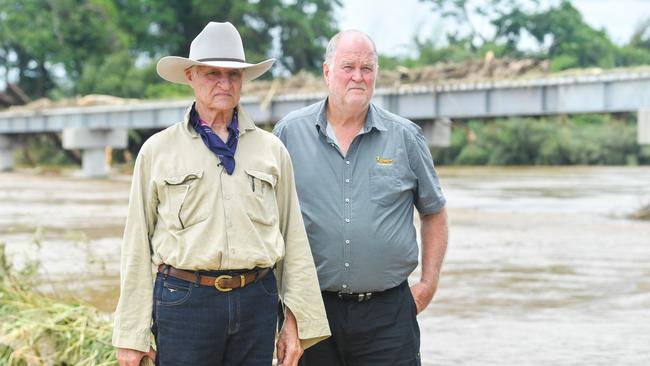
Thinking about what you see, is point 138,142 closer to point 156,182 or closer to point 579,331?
point 579,331

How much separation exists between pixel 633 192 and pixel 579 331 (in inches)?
941

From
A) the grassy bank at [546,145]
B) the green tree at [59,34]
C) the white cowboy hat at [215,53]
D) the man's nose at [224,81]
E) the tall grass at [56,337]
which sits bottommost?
the grassy bank at [546,145]

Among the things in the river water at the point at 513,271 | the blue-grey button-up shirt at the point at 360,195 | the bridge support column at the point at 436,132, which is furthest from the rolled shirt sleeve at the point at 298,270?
the bridge support column at the point at 436,132

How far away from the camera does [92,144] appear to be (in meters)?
43.6

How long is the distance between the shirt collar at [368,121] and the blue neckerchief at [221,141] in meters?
0.49

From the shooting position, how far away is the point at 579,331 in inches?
368

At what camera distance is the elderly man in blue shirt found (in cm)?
426

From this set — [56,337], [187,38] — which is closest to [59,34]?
[187,38]

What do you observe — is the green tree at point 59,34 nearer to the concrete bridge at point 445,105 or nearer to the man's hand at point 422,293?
the concrete bridge at point 445,105

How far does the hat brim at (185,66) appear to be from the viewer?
3.92m

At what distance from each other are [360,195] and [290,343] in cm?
67

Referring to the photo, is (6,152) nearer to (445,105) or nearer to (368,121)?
(445,105)

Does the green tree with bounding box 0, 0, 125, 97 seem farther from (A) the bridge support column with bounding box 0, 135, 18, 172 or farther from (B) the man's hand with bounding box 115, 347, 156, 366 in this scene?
(B) the man's hand with bounding box 115, 347, 156, 366

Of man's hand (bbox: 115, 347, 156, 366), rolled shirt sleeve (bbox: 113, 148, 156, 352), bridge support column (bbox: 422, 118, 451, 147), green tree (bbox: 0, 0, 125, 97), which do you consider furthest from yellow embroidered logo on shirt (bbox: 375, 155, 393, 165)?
green tree (bbox: 0, 0, 125, 97)
